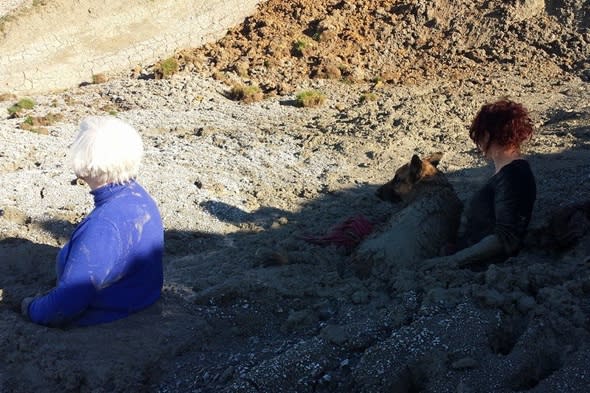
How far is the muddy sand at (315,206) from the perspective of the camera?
118 inches

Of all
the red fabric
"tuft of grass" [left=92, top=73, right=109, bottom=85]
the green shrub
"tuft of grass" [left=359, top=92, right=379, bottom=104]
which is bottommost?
"tuft of grass" [left=92, top=73, right=109, bottom=85]

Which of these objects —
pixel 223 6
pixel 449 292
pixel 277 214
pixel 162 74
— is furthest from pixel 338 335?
pixel 223 6

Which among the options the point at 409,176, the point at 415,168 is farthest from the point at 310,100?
the point at 415,168

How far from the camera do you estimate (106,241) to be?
3.07 meters

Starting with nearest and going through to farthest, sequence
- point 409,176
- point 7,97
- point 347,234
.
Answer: point 347,234
point 409,176
point 7,97

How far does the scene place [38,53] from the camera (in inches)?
447

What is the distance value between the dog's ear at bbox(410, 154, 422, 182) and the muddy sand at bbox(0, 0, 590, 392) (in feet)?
1.59

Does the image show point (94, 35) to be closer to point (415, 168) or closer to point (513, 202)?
point (415, 168)

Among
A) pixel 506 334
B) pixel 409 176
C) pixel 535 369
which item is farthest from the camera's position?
pixel 409 176

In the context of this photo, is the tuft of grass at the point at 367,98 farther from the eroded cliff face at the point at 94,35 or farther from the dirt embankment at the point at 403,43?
the eroded cliff face at the point at 94,35

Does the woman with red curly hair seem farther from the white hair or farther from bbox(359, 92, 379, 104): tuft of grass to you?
bbox(359, 92, 379, 104): tuft of grass

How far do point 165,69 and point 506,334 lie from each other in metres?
8.87

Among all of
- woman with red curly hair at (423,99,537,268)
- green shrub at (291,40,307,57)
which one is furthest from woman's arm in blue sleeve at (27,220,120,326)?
green shrub at (291,40,307,57)

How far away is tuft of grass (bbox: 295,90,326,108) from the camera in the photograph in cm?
991
